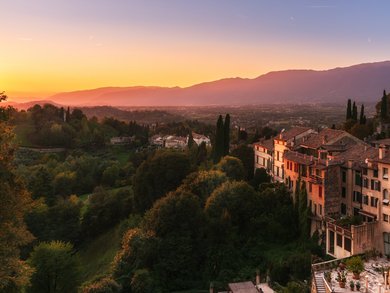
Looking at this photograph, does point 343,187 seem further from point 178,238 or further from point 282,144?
point 178,238

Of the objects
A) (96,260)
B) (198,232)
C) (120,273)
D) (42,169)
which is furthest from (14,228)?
(42,169)

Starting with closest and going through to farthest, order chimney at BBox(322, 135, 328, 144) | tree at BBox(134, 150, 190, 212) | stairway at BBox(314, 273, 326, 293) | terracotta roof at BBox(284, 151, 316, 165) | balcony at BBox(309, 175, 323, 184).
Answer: stairway at BBox(314, 273, 326, 293) → balcony at BBox(309, 175, 323, 184) → terracotta roof at BBox(284, 151, 316, 165) → chimney at BBox(322, 135, 328, 144) → tree at BBox(134, 150, 190, 212)

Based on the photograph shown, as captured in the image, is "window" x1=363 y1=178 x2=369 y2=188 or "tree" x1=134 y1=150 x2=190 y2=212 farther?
"tree" x1=134 y1=150 x2=190 y2=212

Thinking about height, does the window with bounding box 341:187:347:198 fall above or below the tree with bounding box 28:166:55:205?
above

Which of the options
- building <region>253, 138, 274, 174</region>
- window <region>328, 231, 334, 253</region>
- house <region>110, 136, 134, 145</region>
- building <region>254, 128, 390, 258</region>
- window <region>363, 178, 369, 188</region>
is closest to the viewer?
building <region>254, 128, 390, 258</region>

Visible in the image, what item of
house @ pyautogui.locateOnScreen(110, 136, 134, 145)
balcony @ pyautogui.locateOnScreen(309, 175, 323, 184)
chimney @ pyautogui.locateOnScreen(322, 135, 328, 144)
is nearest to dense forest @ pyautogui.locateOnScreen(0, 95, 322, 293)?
balcony @ pyautogui.locateOnScreen(309, 175, 323, 184)

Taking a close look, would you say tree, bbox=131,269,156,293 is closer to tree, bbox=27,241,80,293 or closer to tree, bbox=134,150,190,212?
tree, bbox=27,241,80,293

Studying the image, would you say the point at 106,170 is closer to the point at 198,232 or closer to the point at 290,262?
the point at 198,232

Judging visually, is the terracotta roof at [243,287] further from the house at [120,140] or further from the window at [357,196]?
the house at [120,140]
